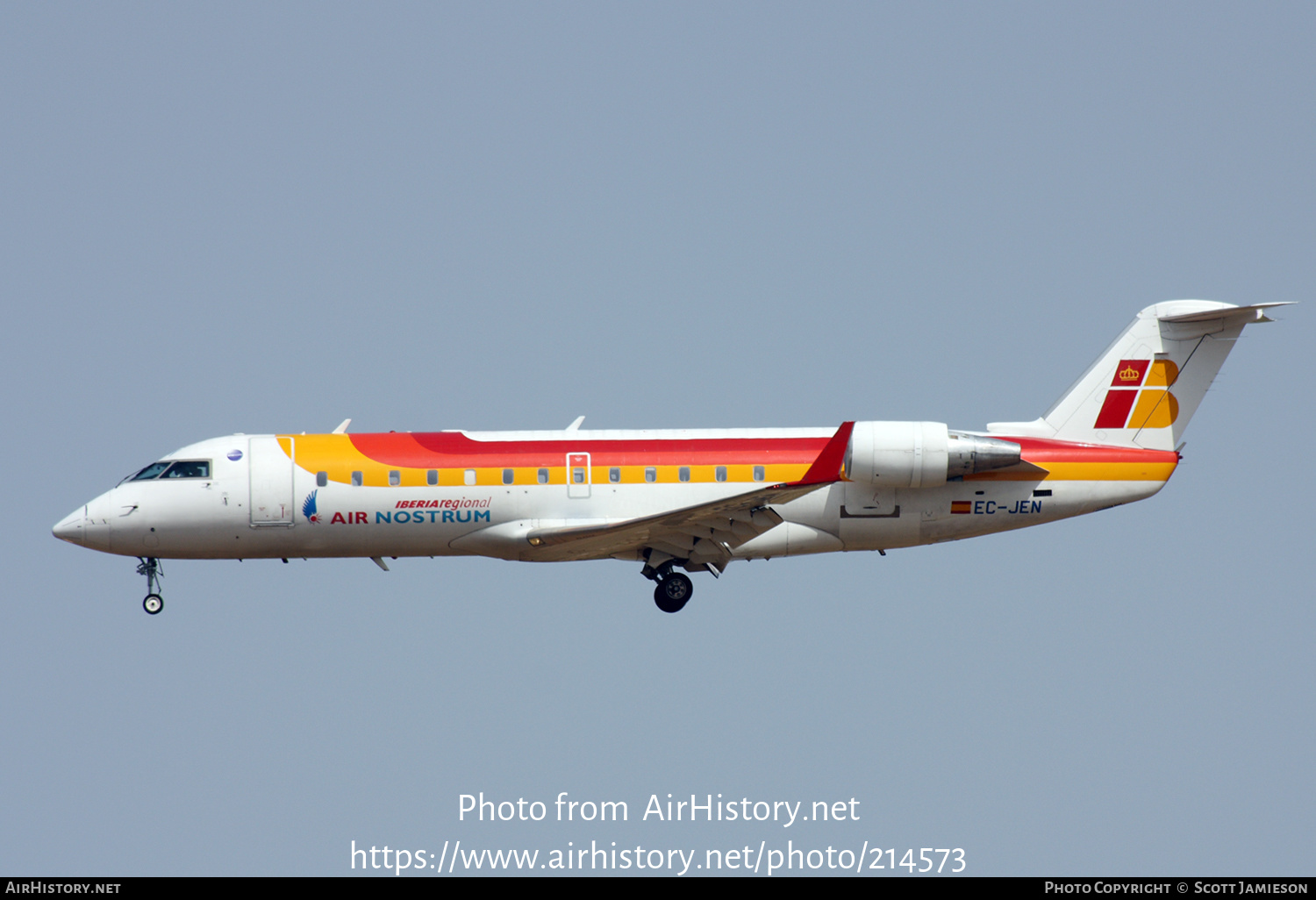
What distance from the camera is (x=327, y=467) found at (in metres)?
27.0

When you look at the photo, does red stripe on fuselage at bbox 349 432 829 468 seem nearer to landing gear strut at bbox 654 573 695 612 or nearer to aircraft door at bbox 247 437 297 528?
aircraft door at bbox 247 437 297 528

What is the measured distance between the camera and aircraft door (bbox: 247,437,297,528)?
26.8 meters

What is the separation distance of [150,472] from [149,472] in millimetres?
18

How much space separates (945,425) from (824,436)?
2.47 meters

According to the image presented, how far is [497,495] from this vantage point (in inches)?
1054

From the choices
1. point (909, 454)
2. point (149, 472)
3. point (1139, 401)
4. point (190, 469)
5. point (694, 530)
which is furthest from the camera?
point (1139, 401)

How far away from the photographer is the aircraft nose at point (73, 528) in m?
27.1

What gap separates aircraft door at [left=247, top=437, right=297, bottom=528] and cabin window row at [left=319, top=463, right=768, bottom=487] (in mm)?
665

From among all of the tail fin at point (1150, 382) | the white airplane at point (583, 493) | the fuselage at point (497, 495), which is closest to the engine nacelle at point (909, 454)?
the white airplane at point (583, 493)

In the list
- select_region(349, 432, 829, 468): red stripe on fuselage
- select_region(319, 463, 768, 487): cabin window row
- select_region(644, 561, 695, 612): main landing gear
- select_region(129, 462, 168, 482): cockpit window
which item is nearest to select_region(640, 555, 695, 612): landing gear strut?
select_region(644, 561, 695, 612): main landing gear

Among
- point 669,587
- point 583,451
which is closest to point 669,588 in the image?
point 669,587

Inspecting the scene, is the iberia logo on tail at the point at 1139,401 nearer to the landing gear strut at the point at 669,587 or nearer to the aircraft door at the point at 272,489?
the landing gear strut at the point at 669,587

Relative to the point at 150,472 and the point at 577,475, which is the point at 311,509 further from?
the point at 577,475

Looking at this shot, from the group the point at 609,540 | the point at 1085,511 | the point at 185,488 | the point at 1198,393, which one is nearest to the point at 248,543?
the point at 185,488
